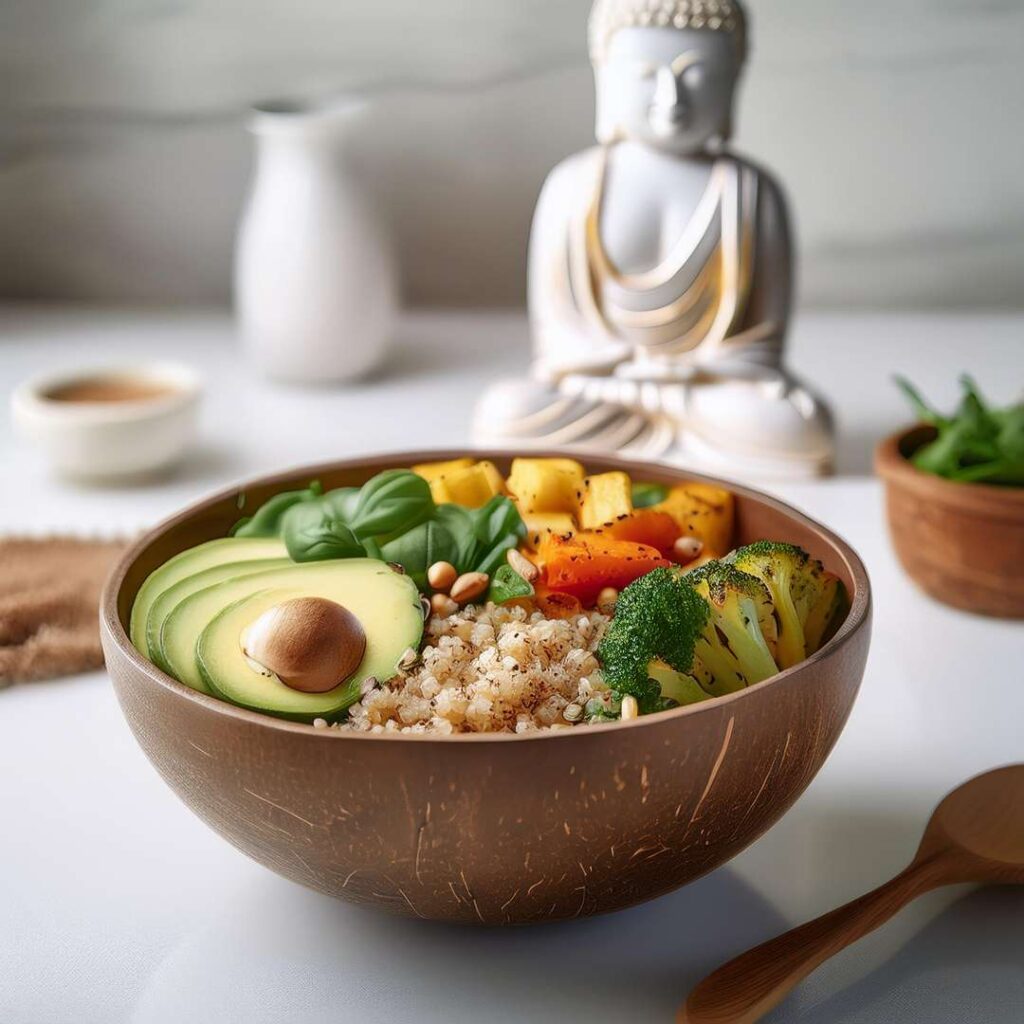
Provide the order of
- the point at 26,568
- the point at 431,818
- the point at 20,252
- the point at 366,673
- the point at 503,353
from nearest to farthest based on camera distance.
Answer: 1. the point at 431,818
2. the point at 366,673
3. the point at 26,568
4. the point at 503,353
5. the point at 20,252

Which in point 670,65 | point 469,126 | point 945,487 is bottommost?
point 945,487

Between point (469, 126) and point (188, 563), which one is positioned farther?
point (469, 126)

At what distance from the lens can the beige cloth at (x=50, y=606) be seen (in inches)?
49.4

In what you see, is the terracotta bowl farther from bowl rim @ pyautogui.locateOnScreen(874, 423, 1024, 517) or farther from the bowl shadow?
bowl rim @ pyautogui.locateOnScreen(874, 423, 1024, 517)

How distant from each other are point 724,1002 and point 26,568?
37.1 inches

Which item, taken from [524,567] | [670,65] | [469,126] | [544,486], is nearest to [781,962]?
[524,567]

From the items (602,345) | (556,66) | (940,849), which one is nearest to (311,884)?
(940,849)

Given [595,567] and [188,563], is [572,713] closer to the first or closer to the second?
[595,567]

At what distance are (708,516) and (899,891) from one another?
319mm

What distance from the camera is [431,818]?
2.38 feet

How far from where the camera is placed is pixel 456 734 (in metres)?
0.77

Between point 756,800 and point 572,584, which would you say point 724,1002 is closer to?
point 756,800

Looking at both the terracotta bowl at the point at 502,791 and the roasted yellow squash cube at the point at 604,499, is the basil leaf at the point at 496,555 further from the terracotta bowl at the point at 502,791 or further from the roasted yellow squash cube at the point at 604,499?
the terracotta bowl at the point at 502,791

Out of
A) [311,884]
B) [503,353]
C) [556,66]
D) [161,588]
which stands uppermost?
[556,66]
